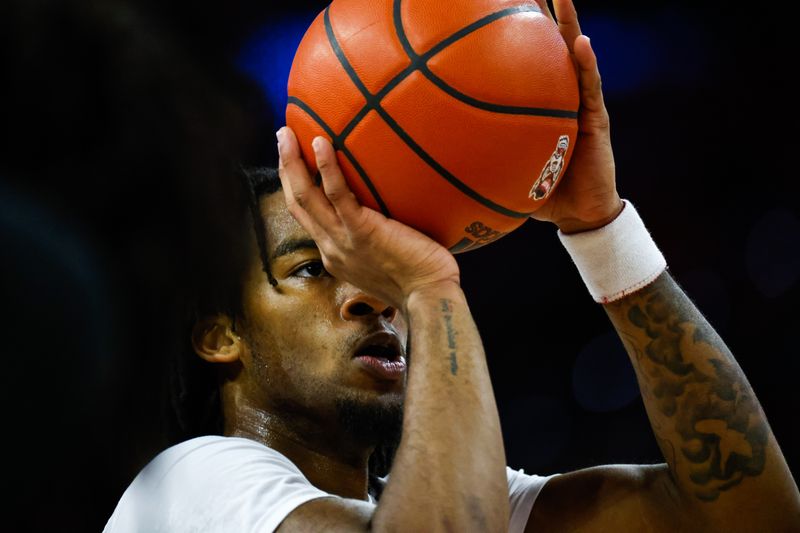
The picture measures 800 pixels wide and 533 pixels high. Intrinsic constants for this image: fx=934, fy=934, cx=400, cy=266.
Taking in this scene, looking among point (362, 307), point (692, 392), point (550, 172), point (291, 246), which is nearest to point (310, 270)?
point (291, 246)

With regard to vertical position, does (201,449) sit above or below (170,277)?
below

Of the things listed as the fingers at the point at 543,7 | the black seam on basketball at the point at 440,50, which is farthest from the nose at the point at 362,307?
the fingers at the point at 543,7

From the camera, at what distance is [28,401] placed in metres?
2.11

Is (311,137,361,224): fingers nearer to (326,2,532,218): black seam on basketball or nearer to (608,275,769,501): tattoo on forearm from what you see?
(326,2,532,218): black seam on basketball

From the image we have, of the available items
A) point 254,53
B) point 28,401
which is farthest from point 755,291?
point 28,401

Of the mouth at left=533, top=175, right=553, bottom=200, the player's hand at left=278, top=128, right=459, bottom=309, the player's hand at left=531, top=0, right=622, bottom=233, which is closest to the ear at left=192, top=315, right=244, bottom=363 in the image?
the player's hand at left=278, top=128, right=459, bottom=309

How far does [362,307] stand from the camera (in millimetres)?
2904

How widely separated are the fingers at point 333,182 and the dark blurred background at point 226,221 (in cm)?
58

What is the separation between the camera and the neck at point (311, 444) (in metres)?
2.89

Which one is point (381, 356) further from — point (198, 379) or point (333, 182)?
point (333, 182)

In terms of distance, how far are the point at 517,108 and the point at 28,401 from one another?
1.31 meters

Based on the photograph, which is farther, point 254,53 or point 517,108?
point 254,53

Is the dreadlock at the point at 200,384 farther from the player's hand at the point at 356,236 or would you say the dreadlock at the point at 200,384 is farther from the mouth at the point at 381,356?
the player's hand at the point at 356,236

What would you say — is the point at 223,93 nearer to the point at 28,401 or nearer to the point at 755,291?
the point at 28,401
